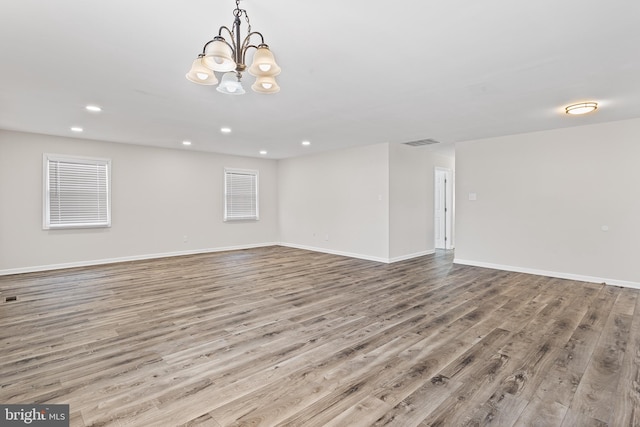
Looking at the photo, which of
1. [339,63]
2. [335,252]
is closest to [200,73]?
[339,63]

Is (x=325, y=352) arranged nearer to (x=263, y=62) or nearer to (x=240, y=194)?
(x=263, y=62)

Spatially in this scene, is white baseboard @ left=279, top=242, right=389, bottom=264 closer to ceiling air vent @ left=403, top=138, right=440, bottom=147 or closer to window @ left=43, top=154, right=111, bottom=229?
ceiling air vent @ left=403, top=138, right=440, bottom=147

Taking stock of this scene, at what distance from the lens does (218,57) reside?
1918 mm

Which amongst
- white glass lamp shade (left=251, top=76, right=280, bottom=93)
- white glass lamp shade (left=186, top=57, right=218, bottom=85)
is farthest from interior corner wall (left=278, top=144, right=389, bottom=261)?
white glass lamp shade (left=186, top=57, right=218, bottom=85)

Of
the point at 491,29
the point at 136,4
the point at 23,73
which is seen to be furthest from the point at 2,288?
the point at 491,29

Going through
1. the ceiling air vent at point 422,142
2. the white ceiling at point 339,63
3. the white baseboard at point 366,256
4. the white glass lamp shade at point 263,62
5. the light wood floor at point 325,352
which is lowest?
the light wood floor at point 325,352

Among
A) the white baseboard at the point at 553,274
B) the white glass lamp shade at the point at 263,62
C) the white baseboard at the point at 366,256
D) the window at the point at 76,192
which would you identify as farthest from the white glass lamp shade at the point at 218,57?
the white baseboard at the point at 553,274

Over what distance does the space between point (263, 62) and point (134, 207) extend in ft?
19.1

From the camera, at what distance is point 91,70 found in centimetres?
289

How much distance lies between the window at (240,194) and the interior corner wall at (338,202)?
0.79 metres

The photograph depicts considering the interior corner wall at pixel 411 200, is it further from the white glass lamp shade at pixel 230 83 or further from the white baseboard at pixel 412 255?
the white glass lamp shade at pixel 230 83

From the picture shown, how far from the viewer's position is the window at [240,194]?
7984mm

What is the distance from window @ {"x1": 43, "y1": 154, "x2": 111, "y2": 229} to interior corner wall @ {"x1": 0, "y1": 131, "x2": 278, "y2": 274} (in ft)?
0.37

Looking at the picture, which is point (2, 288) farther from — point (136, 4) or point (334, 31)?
point (334, 31)
